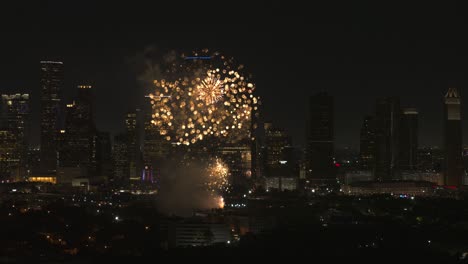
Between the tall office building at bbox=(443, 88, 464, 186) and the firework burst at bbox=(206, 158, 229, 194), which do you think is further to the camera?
the tall office building at bbox=(443, 88, 464, 186)

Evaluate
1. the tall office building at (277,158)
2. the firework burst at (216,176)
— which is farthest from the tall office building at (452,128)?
the firework burst at (216,176)

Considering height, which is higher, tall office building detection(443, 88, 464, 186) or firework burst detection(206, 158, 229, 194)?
tall office building detection(443, 88, 464, 186)

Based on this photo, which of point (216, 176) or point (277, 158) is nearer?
point (216, 176)

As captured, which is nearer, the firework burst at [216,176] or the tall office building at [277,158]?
the firework burst at [216,176]

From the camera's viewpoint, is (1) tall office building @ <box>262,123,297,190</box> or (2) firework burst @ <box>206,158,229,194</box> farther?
(1) tall office building @ <box>262,123,297,190</box>

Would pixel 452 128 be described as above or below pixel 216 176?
above

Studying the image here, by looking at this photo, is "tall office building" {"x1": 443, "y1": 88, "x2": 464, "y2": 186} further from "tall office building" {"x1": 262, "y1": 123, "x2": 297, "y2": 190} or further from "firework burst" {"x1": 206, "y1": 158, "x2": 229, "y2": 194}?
"firework burst" {"x1": 206, "y1": 158, "x2": 229, "y2": 194}

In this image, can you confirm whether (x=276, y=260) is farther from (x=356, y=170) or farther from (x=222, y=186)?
(x=356, y=170)

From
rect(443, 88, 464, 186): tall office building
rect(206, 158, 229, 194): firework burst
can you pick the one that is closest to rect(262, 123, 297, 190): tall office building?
rect(443, 88, 464, 186): tall office building

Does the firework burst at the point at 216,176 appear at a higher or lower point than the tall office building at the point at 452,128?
lower

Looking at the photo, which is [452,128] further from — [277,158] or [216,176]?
[216,176]

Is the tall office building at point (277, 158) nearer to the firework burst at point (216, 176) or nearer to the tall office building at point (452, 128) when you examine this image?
the tall office building at point (452, 128)

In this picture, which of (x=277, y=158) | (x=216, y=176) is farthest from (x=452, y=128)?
(x=216, y=176)
